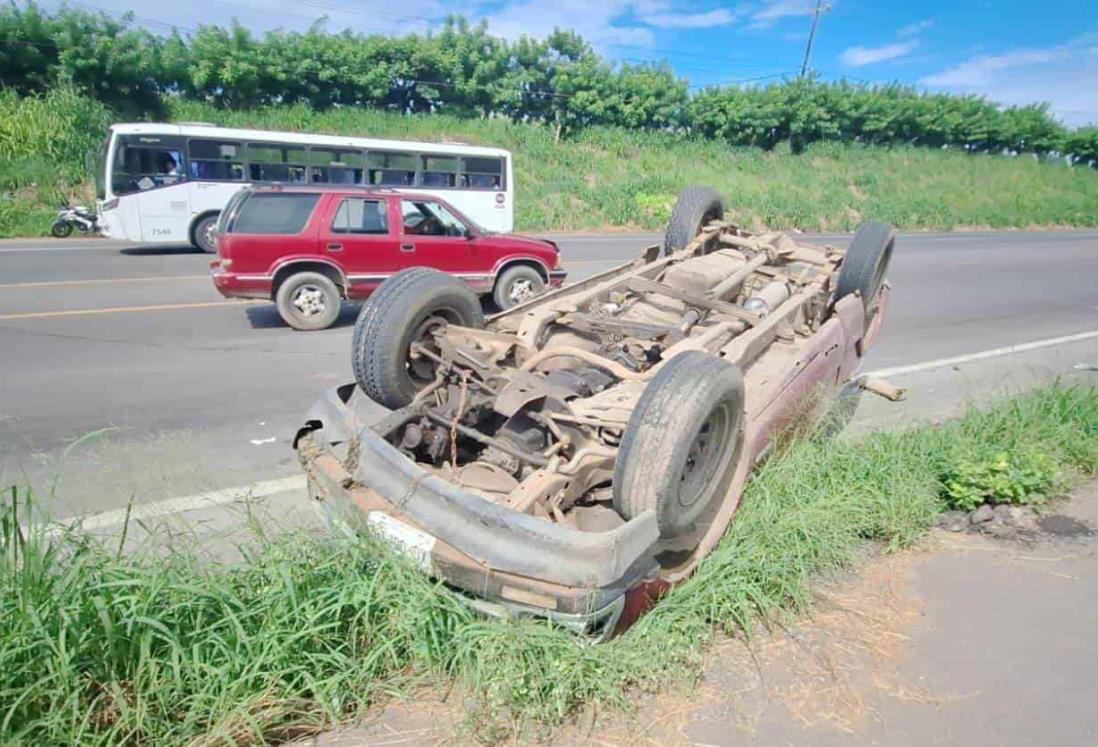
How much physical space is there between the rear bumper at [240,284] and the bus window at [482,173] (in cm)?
1268

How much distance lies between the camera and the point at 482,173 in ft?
70.0

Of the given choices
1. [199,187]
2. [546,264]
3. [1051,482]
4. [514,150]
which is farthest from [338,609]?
[514,150]

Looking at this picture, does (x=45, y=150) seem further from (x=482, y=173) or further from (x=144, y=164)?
(x=482, y=173)

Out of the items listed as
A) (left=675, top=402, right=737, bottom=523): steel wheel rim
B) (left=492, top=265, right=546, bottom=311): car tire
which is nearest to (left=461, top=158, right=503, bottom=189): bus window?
(left=492, top=265, right=546, bottom=311): car tire

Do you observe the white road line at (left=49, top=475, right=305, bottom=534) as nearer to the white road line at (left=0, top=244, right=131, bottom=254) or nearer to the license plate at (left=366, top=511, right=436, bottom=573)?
the license plate at (left=366, top=511, right=436, bottom=573)

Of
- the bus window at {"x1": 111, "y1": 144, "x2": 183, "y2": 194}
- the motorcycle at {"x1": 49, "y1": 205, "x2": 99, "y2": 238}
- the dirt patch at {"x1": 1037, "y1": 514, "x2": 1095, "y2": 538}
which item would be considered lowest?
the dirt patch at {"x1": 1037, "y1": 514, "x2": 1095, "y2": 538}

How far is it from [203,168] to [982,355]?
53.1ft

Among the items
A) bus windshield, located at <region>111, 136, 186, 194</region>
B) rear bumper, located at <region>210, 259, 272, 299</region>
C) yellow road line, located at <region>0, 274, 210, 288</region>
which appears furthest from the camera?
bus windshield, located at <region>111, 136, 186, 194</region>

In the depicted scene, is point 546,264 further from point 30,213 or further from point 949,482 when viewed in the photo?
point 30,213

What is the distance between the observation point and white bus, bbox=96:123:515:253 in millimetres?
16828

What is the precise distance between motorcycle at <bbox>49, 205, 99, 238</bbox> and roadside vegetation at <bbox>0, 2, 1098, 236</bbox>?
0.52 meters

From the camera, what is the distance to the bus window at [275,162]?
1812 cm

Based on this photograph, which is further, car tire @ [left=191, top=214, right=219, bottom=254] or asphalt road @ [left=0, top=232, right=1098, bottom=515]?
car tire @ [left=191, top=214, right=219, bottom=254]

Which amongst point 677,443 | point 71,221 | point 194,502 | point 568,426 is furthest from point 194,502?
point 71,221
